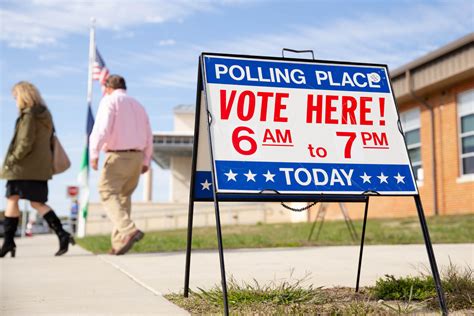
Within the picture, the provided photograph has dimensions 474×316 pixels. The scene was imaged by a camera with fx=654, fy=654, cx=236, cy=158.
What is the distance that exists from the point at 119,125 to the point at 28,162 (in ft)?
4.20

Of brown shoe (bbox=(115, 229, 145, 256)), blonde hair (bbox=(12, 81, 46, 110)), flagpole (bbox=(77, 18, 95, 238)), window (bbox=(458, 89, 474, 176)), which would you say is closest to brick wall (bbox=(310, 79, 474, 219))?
window (bbox=(458, 89, 474, 176))

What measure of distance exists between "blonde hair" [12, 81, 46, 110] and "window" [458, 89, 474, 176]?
1413 cm

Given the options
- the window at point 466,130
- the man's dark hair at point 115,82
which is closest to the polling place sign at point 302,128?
the man's dark hair at point 115,82

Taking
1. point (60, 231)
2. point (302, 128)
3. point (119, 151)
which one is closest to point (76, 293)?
point (302, 128)

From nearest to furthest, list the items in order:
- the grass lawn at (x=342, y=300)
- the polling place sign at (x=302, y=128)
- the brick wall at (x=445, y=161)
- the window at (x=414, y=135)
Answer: the grass lawn at (x=342, y=300) < the polling place sign at (x=302, y=128) < the brick wall at (x=445, y=161) < the window at (x=414, y=135)

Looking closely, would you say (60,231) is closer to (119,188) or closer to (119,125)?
(119,188)

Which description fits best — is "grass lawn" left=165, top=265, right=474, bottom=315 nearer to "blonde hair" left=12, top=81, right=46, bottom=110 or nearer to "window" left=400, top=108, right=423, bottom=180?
"blonde hair" left=12, top=81, right=46, bottom=110

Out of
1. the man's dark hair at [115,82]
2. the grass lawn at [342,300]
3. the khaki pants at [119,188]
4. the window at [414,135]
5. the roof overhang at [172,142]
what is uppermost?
the roof overhang at [172,142]

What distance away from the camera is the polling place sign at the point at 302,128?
397 centimetres

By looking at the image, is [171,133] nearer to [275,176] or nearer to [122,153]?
[122,153]

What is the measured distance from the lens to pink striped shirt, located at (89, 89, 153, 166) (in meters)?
8.31

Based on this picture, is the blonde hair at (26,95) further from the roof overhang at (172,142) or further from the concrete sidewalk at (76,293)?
the roof overhang at (172,142)

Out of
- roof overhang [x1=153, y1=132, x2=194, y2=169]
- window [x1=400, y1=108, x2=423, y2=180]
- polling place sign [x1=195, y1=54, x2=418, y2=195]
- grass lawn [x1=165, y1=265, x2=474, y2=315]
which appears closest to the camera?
grass lawn [x1=165, y1=265, x2=474, y2=315]

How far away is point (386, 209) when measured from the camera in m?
23.4
